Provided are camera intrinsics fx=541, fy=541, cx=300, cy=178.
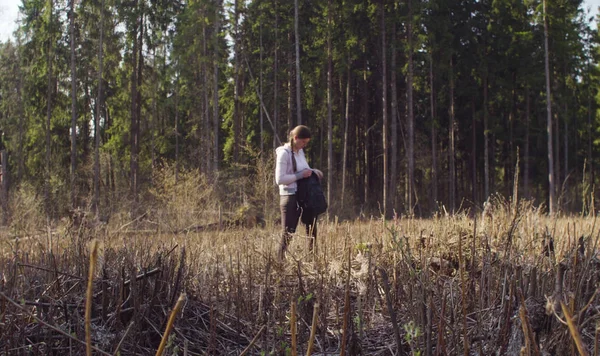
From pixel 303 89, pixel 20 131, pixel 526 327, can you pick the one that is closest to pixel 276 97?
pixel 303 89

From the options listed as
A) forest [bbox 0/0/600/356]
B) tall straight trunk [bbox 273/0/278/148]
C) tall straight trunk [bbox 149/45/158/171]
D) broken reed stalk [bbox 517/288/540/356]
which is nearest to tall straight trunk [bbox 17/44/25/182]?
forest [bbox 0/0/600/356]

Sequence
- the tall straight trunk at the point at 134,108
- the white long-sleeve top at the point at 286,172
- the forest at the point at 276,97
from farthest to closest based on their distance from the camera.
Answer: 1. the tall straight trunk at the point at 134,108
2. the forest at the point at 276,97
3. the white long-sleeve top at the point at 286,172

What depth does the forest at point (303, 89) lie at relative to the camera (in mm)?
25281

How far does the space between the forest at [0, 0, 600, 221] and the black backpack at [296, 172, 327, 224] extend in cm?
1616

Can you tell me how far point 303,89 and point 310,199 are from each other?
24.2m

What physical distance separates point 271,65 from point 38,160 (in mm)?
14247

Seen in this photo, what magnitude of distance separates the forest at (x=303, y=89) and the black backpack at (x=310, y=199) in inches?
636

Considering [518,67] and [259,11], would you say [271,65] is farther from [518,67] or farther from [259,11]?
[518,67]

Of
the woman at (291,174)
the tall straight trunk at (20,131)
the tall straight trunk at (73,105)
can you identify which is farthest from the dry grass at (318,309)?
the tall straight trunk at (20,131)

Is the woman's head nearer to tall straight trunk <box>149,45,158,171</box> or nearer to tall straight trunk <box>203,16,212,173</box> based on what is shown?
tall straight trunk <box>203,16,212,173</box>

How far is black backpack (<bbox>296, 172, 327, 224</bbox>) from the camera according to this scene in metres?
5.73

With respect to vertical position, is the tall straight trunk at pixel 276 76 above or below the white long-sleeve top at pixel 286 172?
above

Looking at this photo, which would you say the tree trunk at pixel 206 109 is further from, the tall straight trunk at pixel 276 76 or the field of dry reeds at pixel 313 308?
the field of dry reeds at pixel 313 308

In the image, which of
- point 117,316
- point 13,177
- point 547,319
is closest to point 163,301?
point 117,316
